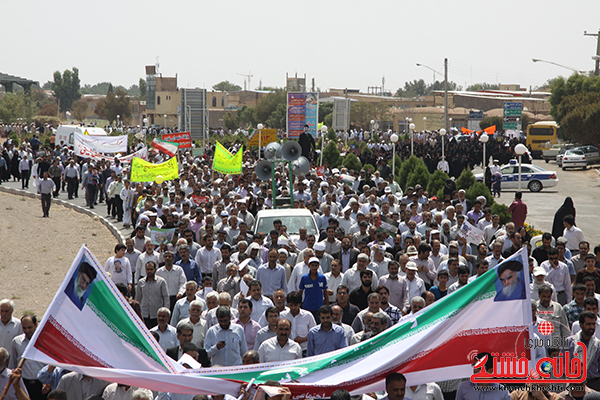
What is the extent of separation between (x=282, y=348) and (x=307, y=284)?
2.33 m

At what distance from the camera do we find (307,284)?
31.2 ft

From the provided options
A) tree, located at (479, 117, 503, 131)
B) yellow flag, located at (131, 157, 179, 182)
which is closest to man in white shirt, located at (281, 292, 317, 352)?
yellow flag, located at (131, 157, 179, 182)

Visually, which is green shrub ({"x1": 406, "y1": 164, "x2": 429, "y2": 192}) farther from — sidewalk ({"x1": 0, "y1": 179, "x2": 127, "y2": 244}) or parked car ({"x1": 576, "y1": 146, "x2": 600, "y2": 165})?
parked car ({"x1": 576, "y1": 146, "x2": 600, "y2": 165})

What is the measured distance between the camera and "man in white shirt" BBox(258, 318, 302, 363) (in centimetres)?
718

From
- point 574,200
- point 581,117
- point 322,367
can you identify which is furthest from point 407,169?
point 581,117

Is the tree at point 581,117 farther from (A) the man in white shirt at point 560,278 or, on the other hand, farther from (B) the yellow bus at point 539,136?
(A) the man in white shirt at point 560,278

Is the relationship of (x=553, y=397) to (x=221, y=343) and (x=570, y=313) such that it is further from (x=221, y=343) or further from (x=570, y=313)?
(x=221, y=343)

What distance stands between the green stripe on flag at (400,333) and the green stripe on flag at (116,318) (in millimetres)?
600

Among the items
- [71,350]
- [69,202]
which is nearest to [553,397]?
[71,350]

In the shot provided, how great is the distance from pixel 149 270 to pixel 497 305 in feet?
18.0

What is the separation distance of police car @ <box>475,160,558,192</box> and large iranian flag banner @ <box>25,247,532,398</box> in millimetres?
28071

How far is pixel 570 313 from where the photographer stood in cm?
826

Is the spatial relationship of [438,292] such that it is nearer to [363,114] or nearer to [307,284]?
[307,284]

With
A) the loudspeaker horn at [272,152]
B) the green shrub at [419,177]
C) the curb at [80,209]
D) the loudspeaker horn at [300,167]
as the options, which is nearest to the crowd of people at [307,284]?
the loudspeaker horn at [272,152]
